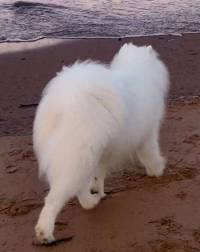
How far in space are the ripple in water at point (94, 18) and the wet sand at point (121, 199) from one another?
3.05m

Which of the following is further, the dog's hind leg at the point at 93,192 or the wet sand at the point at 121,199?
the dog's hind leg at the point at 93,192

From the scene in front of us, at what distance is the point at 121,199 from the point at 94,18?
6956 millimetres

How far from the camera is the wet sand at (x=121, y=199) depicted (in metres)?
3.98

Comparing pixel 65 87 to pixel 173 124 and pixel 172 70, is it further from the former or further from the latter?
pixel 172 70

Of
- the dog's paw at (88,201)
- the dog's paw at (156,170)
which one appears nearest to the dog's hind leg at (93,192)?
the dog's paw at (88,201)

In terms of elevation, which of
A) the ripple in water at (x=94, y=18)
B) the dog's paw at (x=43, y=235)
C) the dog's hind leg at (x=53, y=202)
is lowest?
the ripple in water at (x=94, y=18)

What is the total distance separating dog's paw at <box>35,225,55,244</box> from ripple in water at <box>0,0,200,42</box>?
20.7ft

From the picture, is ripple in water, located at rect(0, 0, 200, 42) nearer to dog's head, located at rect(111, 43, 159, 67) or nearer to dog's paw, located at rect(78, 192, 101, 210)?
dog's head, located at rect(111, 43, 159, 67)

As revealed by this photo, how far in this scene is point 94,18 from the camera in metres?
11.1

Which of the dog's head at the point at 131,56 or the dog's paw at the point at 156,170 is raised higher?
the dog's head at the point at 131,56

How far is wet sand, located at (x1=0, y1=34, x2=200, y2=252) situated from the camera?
13.1ft

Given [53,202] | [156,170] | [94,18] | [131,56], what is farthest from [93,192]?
[94,18]

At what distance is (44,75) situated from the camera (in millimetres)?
8070

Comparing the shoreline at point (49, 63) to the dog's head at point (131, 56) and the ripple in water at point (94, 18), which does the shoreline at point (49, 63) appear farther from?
the dog's head at point (131, 56)
